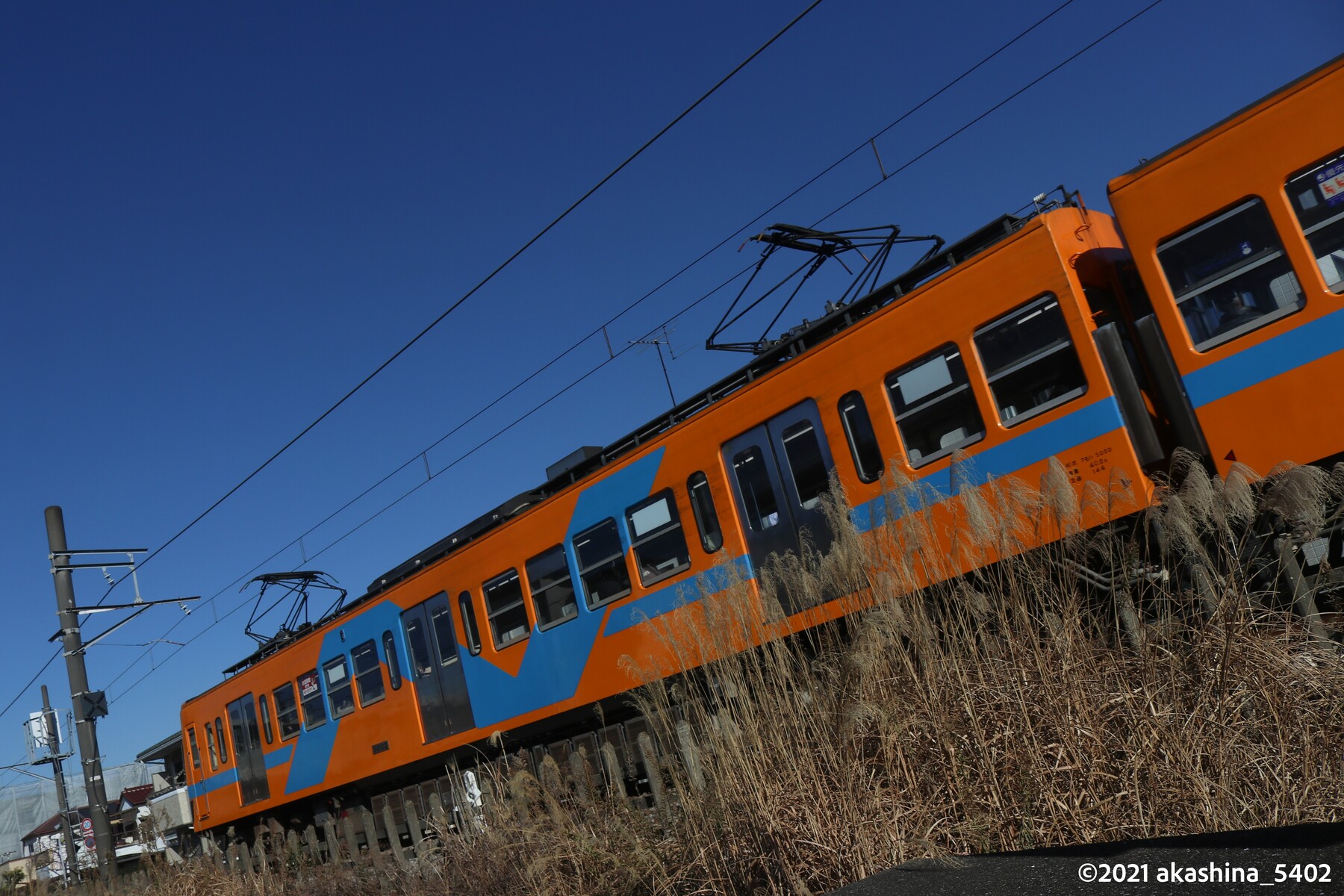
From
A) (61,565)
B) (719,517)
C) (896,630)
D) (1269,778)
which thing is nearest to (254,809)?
(61,565)

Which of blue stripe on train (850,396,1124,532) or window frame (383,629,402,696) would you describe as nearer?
blue stripe on train (850,396,1124,532)

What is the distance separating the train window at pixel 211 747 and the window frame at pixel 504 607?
30.9ft

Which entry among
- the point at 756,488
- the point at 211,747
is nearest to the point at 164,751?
the point at 211,747

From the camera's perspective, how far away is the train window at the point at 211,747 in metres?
18.3

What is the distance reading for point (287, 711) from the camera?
15977 millimetres

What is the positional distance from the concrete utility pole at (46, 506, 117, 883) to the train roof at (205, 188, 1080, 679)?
343cm

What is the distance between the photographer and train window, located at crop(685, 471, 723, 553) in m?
8.91

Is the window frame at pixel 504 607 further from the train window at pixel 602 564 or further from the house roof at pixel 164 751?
the house roof at pixel 164 751

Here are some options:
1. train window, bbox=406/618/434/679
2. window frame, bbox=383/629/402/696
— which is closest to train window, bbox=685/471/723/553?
train window, bbox=406/618/434/679

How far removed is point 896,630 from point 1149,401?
3.24m

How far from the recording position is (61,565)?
47.9 feet

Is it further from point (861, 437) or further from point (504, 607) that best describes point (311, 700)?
point (861, 437)

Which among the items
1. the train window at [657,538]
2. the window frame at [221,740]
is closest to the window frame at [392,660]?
the train window at [657,538]

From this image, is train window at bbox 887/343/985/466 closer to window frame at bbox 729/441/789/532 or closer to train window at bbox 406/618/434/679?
window frame at bbox 729/441/789/532
